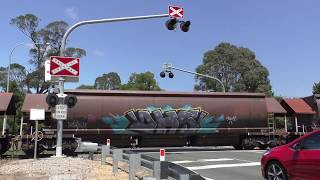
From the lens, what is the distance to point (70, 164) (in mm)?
14695

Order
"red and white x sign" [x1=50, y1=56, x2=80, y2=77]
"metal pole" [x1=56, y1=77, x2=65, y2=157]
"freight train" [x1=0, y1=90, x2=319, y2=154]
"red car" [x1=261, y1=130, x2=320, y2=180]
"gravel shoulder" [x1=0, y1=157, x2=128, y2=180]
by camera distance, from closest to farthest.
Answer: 1. "red car" [x1=261, y1=130, x2=320, y2=180]
2. "gravel shoulder" [x1=0, y1=157, x2=128, y2=180]
3. "metal pole" [x1=56, y1=77, x2=65, y2=157]
4. "red and white x sign" [x1=50, y1=56, x2=80, y2=77]
5. "freight train" [x1=0, y1=90, x2=319, y2=154]

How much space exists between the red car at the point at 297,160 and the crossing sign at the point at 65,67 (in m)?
8.09

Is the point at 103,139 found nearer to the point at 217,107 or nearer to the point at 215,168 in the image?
the point at 217,107

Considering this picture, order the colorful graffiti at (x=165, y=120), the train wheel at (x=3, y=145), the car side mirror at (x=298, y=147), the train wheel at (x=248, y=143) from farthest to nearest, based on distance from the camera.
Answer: the train wheel at (x=248, y=143) → the colorful graffiti at (x=165, y=120) → the train wheel at (x=3, y=145) → the car side mirror at (x=298, y=147)

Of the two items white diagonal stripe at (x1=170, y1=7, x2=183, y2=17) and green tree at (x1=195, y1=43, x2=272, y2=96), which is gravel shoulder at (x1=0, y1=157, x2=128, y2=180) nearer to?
white diagonal stripe at (x1=170, y1=7, x2=183, y2=17)

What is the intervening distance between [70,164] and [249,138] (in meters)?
16.9

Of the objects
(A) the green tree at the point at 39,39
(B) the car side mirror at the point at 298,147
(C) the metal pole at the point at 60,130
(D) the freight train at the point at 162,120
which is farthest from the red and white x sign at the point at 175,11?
(A) the green tree at the point at 39,39

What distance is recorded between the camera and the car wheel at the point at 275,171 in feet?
35.4

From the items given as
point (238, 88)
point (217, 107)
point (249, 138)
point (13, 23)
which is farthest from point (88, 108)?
point (238, 88)

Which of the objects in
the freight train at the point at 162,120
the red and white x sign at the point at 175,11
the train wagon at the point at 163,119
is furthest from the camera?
the train wagon at the point at 163,119

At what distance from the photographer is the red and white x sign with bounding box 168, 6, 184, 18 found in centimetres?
1978

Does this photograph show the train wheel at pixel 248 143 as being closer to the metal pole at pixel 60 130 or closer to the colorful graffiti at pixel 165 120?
the colorful graffiti at pixel 165 120

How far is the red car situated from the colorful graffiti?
15580 millimetres

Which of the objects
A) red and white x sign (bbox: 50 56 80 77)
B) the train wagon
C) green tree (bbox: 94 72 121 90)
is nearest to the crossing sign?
red and white x sign (bbox: 50 56 80 77)
